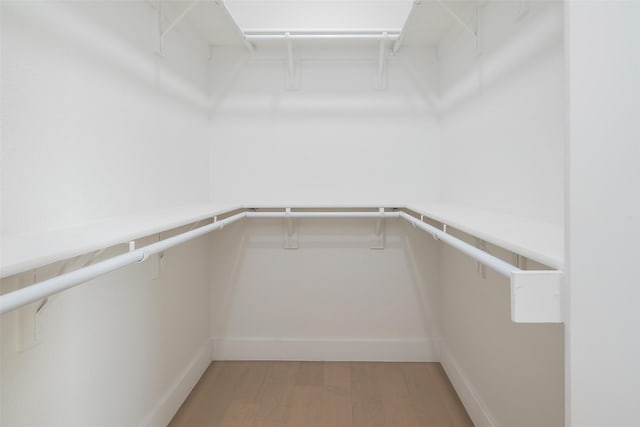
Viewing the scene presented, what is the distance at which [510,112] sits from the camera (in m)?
1.44

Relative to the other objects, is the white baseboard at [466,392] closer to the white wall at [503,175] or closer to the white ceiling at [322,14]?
the white wall at [503,175]

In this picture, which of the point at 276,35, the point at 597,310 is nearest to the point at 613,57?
the point at 597,310

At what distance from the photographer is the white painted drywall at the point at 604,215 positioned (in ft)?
2.15

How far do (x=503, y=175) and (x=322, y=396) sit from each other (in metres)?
1.40

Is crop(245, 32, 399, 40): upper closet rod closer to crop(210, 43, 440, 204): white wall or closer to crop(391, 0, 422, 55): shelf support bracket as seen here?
crop(391, 0, 422, 55): shelf support bracket

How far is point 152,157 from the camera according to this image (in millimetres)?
1642

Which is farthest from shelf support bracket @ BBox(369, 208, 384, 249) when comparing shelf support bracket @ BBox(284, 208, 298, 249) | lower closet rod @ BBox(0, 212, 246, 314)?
lower closet rod @ BBox(0, 212, 246, 314)

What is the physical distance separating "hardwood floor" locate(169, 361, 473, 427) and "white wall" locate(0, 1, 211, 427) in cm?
20

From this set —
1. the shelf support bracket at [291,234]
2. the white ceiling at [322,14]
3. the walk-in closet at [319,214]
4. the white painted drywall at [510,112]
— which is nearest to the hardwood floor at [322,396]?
the walk-in closet at [319,214]

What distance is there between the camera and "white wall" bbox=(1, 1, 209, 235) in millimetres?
949

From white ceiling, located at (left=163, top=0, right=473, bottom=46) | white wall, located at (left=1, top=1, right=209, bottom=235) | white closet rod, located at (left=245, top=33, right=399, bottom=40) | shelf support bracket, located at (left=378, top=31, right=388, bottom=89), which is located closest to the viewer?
white wall, located at (left=1, top=1, right=209, bottom=235)

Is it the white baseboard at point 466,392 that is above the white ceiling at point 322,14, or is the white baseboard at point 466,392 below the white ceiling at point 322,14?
below

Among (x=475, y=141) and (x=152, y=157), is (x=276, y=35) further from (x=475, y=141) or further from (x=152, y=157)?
(x=475, y=141)

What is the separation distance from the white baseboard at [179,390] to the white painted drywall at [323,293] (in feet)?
0.55
